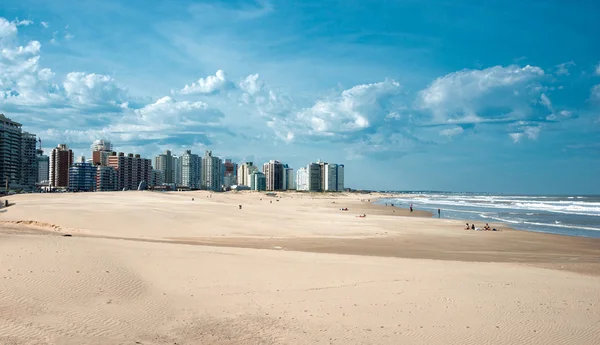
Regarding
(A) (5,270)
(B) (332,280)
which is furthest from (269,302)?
(A) (5,270)

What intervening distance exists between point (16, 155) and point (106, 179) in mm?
33398

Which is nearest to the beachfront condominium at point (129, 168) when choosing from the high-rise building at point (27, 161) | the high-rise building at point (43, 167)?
the high-rise building at point (27, 161)

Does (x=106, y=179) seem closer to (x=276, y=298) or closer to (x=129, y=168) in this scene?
(x=129, y=168)

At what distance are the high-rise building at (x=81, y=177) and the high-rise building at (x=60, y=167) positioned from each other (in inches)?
901

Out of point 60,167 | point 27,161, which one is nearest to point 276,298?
point 27,161

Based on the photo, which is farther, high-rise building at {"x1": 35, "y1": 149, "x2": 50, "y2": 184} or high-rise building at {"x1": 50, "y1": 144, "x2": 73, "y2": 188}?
high-rise building at {"x1": 35, "y1": 149, "x2": 50, "y2": 184}

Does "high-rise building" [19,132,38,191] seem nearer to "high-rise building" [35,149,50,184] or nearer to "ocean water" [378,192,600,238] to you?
"high-rise building" [35,149,50,184]

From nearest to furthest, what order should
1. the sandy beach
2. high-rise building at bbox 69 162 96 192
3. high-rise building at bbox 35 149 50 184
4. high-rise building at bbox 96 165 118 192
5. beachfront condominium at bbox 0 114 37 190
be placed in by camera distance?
the sandy beach
beachfront condominium at bbox 0 114 37 190
high-rise building at bbox 69 162 96 192
high-rise building at bbox 96 165 118 192
high-rise building at bbox 35 149 50 184

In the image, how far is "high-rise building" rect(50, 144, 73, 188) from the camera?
150375 mm

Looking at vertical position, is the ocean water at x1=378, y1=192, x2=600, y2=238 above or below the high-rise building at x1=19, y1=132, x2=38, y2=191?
below

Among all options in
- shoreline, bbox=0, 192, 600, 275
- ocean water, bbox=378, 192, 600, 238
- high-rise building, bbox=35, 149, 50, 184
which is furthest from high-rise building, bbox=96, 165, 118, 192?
shoreline, bbox=0, 192, 600, 275

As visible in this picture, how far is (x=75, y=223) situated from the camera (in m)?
28.5

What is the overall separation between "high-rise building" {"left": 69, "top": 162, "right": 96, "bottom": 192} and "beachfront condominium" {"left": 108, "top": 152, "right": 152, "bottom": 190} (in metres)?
14.0

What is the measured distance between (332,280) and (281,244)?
34.1 feet
